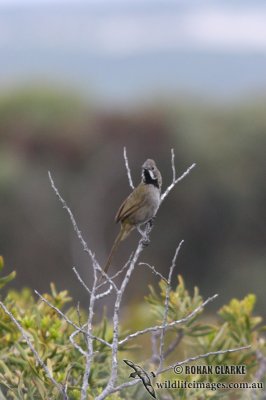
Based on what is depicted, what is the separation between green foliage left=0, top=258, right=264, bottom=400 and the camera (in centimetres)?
474

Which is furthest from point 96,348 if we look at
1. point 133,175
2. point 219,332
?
point 133,175

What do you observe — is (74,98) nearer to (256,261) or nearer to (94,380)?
(256,261)

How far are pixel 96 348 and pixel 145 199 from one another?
137cm

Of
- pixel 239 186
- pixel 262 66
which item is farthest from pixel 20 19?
pixel 239 186

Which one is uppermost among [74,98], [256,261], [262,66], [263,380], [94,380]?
[94,380]

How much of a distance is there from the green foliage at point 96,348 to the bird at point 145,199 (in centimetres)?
81

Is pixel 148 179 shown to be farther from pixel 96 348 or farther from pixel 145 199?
pixel 96 348

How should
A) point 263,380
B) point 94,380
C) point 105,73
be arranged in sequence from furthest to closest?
point 105,73, point 263,380, point 94,380

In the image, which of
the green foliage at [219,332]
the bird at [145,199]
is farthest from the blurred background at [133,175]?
the green foliage at [219,332]

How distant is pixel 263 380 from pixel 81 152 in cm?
2304

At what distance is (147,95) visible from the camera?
34188 millimetres

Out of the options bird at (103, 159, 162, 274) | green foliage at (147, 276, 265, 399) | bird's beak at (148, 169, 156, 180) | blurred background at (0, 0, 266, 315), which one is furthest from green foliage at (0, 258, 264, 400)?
blurred background at (0, 0, 266, 315)

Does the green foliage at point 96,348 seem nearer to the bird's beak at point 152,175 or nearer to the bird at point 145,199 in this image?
the bird at point 145,199

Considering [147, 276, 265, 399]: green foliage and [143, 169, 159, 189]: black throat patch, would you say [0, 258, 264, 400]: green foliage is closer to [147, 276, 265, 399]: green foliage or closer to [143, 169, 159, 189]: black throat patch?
[147, 276, 265, 399]: green foliage
